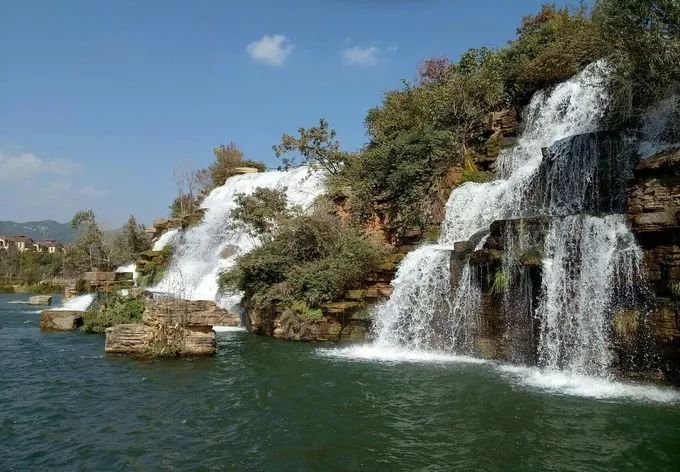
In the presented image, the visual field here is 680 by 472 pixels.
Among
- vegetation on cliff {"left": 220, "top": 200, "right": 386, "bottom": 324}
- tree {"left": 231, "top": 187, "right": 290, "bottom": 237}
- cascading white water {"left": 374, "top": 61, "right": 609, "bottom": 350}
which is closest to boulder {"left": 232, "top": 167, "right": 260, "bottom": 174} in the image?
tree {"left": 231, "top": 187, "right": 290, "bottom": 237}

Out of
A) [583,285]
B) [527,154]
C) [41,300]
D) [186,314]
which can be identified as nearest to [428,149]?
[527,154]

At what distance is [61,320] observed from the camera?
2042 cm

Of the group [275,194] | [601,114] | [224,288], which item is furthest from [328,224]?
[601,114]

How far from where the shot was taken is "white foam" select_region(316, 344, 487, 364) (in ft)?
44.9

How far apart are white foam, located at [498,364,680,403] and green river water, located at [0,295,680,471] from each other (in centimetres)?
5

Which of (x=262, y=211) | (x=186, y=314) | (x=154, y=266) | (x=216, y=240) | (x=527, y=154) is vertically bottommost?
(x=186, y=314)

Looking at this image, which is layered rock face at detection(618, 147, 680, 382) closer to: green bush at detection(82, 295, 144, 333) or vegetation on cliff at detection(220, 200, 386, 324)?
vegetation on cliff at detection(220, 200, 386, 324)

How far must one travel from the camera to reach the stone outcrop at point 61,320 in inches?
795

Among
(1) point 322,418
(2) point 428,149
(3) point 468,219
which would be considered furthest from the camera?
(2) point 428,149

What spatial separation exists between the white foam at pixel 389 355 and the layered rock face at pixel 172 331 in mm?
2993

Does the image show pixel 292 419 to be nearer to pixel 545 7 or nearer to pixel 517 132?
pixel 517 132

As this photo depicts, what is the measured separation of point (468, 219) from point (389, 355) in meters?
5.95

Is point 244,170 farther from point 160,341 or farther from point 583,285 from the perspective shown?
point 583,285

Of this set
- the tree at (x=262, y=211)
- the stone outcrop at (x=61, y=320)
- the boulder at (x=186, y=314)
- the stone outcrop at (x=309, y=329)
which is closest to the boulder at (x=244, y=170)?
the tree at (x=262, y=211)
